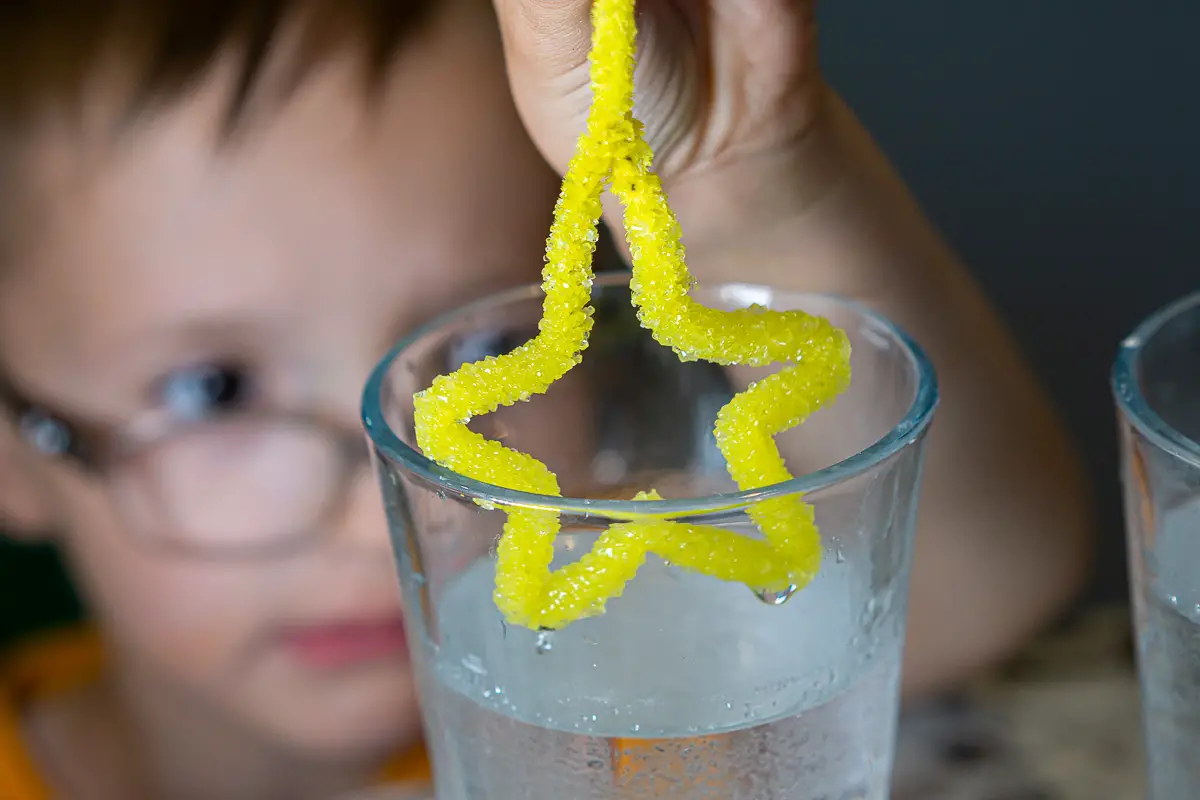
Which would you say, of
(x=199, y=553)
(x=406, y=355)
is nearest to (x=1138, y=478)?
(x=406, y=355)

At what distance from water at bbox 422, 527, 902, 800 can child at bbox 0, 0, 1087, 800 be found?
0.59 ft

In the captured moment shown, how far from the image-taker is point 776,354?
0.89ft

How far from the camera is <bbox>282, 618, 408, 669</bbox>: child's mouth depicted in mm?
671

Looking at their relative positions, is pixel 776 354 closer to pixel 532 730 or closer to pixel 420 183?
pixel 532 730

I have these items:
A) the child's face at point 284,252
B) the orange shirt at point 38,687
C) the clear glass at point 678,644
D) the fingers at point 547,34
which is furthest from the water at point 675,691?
the orange shirt at point 38,687

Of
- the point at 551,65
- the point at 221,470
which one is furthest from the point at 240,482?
the point at 551,65

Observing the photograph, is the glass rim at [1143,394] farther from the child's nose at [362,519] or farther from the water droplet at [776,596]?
the child's nose at [362,519]

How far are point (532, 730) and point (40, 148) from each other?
1.54ft

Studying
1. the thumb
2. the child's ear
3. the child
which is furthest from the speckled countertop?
the child's ear

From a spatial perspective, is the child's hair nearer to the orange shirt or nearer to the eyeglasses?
the eyeglasses

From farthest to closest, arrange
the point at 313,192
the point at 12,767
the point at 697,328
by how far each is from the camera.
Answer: the point at 12,767 → the point at 313,192 → the point at 697,328

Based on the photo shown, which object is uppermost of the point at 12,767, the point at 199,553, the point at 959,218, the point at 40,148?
the point at 40,148

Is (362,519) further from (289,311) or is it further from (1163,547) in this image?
(1163,547)

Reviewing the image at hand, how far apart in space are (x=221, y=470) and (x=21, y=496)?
0.61ft
